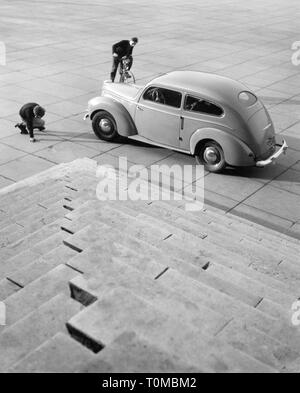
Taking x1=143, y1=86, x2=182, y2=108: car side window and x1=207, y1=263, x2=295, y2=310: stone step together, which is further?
x1=143, y1=86, x2=182, y2=108: car side window

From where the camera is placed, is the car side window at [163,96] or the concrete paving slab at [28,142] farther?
the concrete paving slab at [28,142]

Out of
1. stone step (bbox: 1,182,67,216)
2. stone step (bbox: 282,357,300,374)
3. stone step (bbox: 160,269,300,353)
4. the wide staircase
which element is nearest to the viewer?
the wide staircase

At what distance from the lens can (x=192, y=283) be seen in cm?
394

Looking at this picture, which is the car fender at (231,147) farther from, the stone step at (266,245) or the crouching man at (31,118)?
the crouching man at (31,118)

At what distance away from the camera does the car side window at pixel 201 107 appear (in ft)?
29.7

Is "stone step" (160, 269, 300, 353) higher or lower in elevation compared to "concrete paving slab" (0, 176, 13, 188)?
higher

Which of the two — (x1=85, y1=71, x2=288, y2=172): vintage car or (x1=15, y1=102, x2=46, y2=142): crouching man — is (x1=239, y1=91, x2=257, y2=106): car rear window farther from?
(x1=15, y1=102, x2=46, y2=142): crouching man

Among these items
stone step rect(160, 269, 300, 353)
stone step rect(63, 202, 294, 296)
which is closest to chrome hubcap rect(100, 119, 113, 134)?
stone step rect(63, 202, 294, 296)

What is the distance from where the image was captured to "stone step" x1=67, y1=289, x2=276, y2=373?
2898 millimetres

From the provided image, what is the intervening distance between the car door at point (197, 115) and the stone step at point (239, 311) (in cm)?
566

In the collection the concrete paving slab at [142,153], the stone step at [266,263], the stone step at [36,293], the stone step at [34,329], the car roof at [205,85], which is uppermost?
the car roof at [205,85]

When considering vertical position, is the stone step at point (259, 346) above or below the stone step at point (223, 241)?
above

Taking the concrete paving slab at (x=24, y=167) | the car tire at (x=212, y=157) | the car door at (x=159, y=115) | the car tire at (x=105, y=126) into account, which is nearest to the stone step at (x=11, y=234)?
the concrete paving slab at (x=24, y=167)
